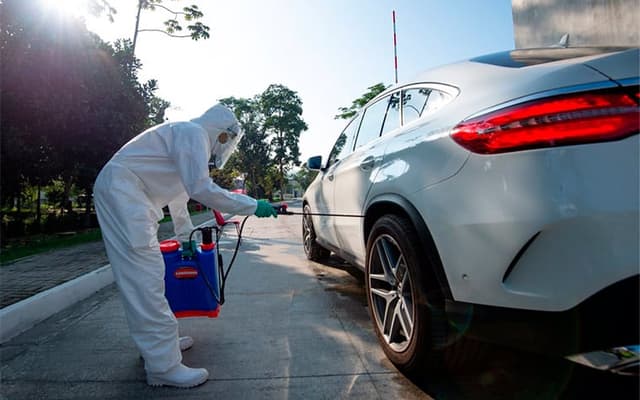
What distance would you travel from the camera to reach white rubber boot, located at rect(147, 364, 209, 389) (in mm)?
2025

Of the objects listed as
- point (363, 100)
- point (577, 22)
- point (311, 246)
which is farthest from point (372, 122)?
point (363, 100)

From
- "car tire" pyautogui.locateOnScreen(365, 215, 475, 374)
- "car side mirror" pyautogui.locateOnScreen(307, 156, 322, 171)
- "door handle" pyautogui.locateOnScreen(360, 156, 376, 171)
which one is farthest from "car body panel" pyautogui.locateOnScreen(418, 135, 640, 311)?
"car side mirror" pyautogui.locateOnScreen(307, 156, 322, 171)

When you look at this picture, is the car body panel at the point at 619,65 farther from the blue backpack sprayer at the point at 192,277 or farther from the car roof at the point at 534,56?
the blue backpack sprayer at the point at 192,277

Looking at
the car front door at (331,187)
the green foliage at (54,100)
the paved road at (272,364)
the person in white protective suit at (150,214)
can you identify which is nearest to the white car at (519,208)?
the paved road at (272,364)

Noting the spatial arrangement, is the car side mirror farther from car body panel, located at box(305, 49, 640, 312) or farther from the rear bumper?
the rear bumper

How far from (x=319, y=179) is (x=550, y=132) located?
318cm

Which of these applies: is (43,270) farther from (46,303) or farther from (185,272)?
(185,272)

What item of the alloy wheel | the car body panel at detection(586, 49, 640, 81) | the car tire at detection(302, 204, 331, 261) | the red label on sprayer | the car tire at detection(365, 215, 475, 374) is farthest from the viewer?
the car tire at detection(302, 204, 331, 261)

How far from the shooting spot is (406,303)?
2.02 meters

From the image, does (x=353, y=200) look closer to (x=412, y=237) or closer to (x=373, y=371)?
(x=412, y=237)

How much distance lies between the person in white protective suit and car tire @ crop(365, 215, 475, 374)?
2.60 feet

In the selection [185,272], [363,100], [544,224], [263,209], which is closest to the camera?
[544,224]

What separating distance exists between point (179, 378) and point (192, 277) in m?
0.60

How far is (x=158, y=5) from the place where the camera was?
15.0 metres
